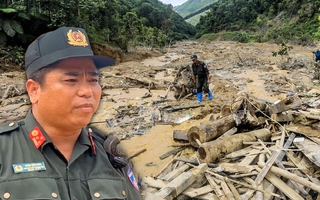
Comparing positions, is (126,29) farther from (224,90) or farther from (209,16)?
(209,16)

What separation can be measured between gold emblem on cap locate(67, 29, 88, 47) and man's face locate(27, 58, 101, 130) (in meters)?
0.09

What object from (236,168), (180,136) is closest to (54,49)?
(236,168)

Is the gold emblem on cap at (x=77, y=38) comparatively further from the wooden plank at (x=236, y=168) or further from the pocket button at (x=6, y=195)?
the wooden plank at (x=236, y=168)

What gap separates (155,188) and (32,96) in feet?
11.0

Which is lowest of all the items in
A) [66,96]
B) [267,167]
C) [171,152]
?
[171,152]

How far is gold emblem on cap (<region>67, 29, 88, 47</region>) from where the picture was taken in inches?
55.2

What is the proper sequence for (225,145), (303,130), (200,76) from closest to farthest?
1. (225,145)
2. (303,130)
3. (200,76)

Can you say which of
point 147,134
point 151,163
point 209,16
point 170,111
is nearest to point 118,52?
point 170,111

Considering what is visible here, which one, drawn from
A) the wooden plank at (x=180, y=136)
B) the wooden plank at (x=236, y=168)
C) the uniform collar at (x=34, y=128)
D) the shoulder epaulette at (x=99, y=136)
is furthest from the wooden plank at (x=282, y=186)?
the uniform collar at (x=34, y=128)

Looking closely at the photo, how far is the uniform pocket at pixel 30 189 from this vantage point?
118 centimetres

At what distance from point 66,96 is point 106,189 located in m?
0.53

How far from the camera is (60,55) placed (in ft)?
4.34

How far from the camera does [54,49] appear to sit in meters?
1.34

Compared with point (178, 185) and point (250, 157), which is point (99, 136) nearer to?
point (178, 185)
